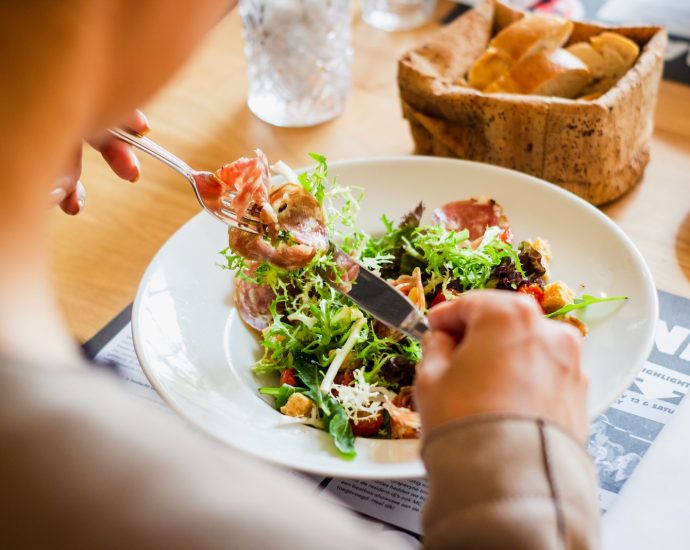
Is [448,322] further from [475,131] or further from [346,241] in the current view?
[475,131]

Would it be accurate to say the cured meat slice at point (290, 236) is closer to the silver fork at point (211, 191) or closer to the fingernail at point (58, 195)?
the silver fork at point (211, 191)

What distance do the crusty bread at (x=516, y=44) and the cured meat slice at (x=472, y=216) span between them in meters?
0.36

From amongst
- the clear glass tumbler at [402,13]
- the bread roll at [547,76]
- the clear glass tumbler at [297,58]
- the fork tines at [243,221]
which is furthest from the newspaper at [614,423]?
the clear glass tumbler at [402,13]

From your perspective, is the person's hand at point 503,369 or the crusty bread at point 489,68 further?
the crusty bread at point 489,68

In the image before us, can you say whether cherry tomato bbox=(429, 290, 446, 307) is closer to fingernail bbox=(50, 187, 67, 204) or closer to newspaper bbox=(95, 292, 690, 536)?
newspaper bbox=(95, 292, 690, 536)

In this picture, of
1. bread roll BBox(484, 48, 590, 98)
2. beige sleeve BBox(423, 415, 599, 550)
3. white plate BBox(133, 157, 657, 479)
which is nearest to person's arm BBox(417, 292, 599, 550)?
beige sleeve BBox(423, 415, 599, 550)

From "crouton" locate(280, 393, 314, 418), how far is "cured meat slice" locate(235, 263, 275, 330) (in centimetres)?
18

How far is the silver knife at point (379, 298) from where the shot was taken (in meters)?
0.97

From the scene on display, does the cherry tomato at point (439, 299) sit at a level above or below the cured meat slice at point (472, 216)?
below

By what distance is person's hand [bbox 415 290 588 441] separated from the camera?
649mm

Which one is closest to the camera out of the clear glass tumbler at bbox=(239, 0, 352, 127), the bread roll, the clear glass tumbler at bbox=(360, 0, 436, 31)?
the bread roll

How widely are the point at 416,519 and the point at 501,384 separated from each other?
0.35 meters

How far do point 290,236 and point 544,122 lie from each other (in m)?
0.54

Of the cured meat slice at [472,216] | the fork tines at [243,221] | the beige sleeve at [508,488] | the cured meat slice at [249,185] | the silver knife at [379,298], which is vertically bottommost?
the cured meat slice at [472,216]
